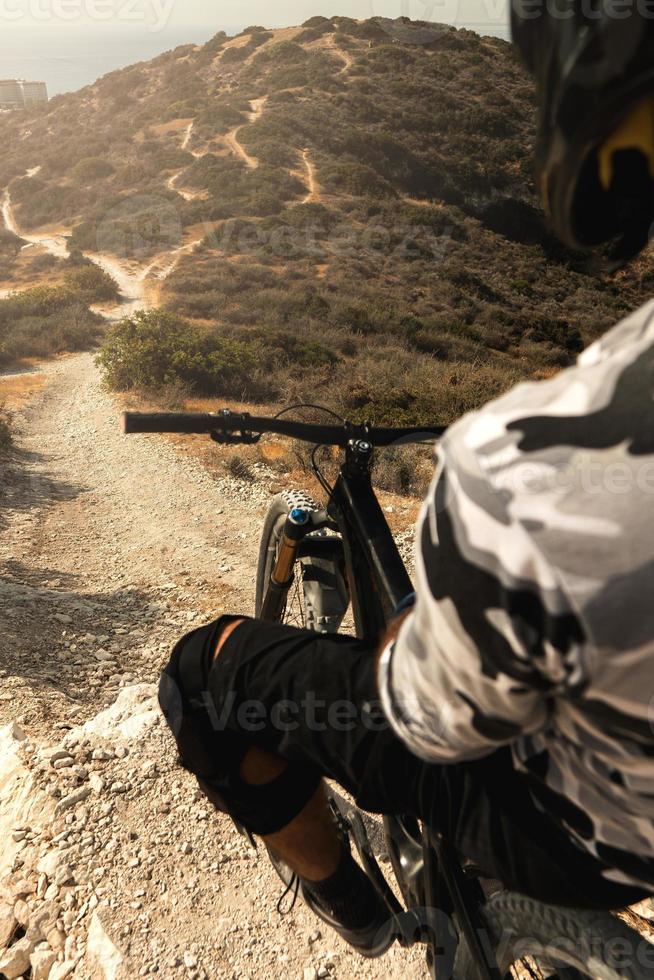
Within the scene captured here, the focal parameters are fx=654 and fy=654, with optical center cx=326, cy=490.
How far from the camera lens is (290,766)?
157 cm

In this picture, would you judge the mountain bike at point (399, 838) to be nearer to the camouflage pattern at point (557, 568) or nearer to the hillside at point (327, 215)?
the camouflage pattern at point (557, 568)

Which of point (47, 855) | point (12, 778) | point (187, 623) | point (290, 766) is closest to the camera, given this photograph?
point (290, 766)

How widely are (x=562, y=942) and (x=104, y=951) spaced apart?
1.66 m

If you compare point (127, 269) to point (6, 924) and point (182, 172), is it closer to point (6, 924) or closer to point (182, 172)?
point (182, 172)

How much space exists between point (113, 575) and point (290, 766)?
4524mm

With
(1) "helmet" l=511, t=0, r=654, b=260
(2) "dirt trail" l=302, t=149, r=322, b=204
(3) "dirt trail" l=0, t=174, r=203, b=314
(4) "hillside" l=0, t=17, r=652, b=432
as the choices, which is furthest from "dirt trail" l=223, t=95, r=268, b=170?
(1) "helmet" l=511, t=0, r=654, b=260

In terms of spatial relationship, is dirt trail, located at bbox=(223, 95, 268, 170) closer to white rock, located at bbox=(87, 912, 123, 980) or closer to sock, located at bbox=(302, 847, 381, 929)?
white rock, located at bbox=(87, 912, 123, 980)

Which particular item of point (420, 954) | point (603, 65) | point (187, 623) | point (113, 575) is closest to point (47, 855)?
point (420, 954)

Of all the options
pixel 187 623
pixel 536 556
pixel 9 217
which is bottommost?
pixel 9 217

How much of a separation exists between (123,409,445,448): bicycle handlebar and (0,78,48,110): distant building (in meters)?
70.2

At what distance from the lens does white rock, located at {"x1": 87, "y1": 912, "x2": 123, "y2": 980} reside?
2.19 metres

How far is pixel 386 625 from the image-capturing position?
6.48 ft

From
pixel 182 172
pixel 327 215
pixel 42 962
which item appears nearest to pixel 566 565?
pixel 42 962

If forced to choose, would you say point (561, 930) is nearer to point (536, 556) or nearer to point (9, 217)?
point (536, 556)
